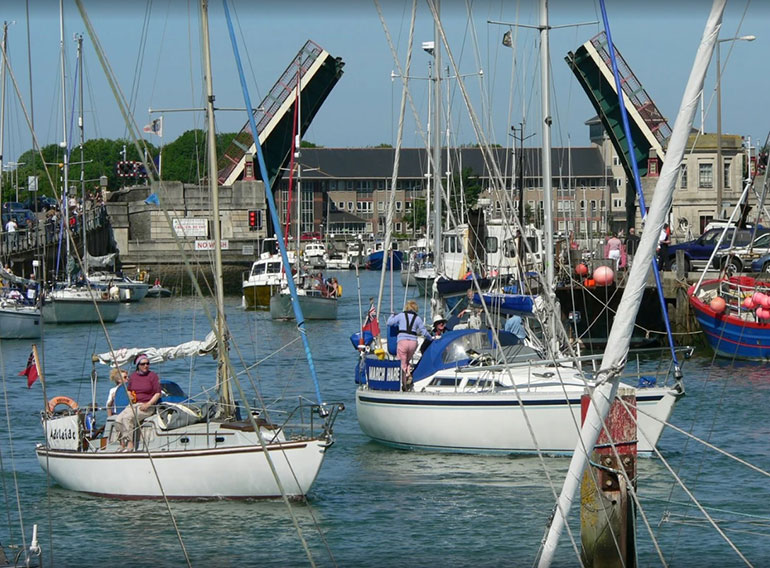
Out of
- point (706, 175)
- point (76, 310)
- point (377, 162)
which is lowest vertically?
point (76, 310)

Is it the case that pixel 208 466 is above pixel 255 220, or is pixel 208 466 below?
below

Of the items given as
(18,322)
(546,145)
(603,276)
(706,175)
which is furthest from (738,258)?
(706,175)

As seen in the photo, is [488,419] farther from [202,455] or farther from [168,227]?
[168,227]

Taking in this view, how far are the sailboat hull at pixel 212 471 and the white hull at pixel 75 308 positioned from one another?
93.6 ft

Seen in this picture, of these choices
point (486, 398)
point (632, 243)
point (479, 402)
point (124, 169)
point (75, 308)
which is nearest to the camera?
point (486, 398)

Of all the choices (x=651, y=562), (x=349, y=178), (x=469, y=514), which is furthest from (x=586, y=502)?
(x=349, y=178)

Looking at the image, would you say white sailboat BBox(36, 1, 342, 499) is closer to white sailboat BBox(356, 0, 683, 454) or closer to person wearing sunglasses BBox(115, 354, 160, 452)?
person wearing sunglasses BBox(115, 354, 160, 452)

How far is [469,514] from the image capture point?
15.6 meters

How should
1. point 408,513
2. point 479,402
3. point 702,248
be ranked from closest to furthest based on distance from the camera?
point 408,513, point 479,402, point 702,248

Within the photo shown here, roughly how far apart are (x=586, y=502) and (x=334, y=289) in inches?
1462

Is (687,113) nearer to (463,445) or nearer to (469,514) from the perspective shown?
(469,514)

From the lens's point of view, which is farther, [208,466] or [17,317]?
[17,317]

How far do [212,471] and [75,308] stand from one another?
101 ft

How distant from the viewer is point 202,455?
50.1ft
